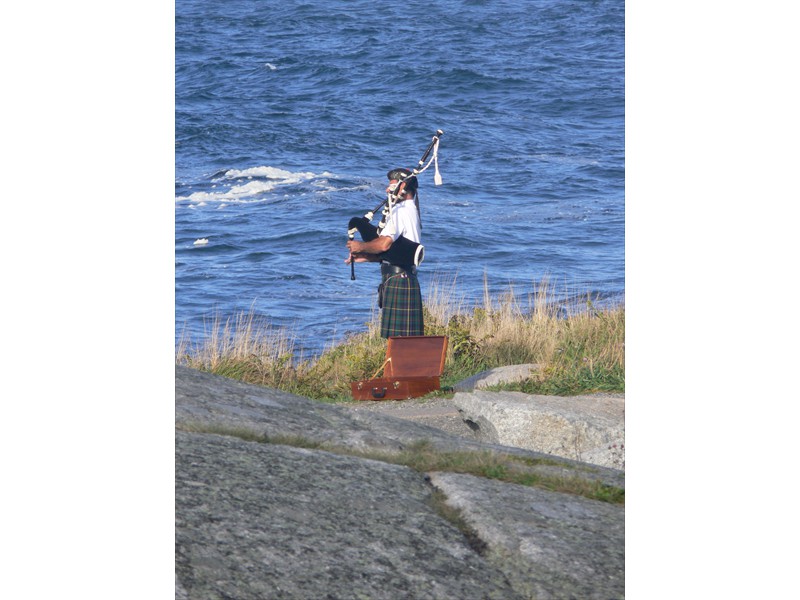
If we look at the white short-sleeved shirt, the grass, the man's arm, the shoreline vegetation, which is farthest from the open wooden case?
the grass

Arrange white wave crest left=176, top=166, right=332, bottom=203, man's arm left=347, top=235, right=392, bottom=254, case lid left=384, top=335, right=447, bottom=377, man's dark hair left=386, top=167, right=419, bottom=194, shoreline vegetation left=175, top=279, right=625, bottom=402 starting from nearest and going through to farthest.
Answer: man's dark hair left=386, top=167, right=419, bottom=194 < man's arm left=347, top=235, right=392, bottom=254 < case lid left=384, top=335, right=447, bottom=377 < shoreline vegetation left=175, top=279, right=625, bottom=402 < white wave crest left=176, top=166, right=332, bottom=203

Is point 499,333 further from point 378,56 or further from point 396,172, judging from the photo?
point 378,56

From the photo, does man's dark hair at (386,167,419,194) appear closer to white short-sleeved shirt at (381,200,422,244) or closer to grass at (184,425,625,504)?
white short-sleeved shirt at (381,200,422,244)

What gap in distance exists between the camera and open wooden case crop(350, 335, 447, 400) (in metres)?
8.08

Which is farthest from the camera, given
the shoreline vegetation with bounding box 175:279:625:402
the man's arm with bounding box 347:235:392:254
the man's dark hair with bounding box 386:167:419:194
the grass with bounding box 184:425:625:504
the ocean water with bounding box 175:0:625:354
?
the ocean water with bounding box 175:0:625:354

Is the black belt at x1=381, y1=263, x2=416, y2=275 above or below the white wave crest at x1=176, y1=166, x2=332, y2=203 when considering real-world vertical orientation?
below

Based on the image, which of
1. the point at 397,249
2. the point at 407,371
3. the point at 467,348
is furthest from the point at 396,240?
the point at 467,348

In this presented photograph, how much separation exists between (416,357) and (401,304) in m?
0.45

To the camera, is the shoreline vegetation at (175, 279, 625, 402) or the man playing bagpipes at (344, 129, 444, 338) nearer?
the man playing bagpipes at (344, 129, 444, 338)

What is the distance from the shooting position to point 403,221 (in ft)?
25.7

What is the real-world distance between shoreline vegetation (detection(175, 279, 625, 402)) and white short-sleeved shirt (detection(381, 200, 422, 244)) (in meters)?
1.46

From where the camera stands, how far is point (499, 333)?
10.2 meters

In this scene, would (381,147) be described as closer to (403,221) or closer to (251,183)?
(251,183)

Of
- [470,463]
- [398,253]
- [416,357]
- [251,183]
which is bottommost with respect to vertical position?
[416,357]
